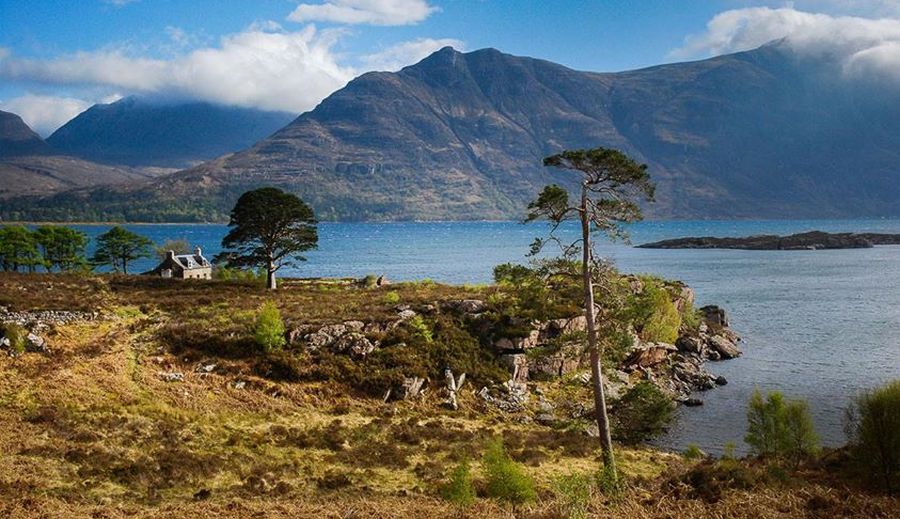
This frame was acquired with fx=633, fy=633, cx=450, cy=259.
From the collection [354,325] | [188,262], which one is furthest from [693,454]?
[188,262]

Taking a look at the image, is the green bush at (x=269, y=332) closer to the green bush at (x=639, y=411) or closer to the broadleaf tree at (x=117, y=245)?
the green bush at (x=639, y=411)

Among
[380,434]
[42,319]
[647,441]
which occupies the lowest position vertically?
[647,441]

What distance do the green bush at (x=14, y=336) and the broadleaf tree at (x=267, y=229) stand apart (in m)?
21.7

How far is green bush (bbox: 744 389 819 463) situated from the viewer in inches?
1243

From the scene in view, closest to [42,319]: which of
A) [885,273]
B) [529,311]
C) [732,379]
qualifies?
[529,311]

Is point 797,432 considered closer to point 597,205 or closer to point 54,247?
point 597,205

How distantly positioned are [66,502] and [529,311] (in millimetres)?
35430

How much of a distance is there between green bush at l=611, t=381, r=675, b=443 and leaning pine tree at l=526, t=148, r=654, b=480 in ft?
7.72

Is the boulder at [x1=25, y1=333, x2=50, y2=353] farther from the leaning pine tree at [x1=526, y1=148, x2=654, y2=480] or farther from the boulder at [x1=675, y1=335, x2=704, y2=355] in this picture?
the boulder at [x1=675, y1=335, x2=704, y2=355]

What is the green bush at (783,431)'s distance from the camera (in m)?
31.6

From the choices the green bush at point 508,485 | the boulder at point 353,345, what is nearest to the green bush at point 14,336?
the boulder at point 353,345

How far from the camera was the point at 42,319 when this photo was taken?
42.5 meters

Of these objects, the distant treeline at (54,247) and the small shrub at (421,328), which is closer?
the small shrub at (421,328)

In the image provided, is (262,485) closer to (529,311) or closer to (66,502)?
(66,502)
